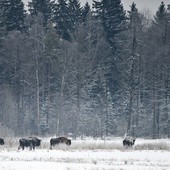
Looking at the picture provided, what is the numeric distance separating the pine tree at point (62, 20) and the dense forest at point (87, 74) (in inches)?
36.8

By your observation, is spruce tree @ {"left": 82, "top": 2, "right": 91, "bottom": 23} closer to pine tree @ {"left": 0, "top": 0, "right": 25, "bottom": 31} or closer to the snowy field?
pine tree @ {"left": 0, "top": 0, "right": 25, "bottom": 31}

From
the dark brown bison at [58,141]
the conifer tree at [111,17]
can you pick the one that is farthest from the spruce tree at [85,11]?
the dark brown bison at [58,141]

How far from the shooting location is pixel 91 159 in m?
27.1

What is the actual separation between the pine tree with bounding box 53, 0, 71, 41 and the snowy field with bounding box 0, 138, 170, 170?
1265 inches

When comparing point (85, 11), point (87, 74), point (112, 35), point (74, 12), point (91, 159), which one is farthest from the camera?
point (85, 11)

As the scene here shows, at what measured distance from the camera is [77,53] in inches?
2258

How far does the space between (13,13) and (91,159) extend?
40.3 m

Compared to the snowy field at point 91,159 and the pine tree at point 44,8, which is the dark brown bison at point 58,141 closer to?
the snowy field at point 91,159

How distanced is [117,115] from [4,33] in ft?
56.2

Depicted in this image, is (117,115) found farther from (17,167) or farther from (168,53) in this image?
(17,167)

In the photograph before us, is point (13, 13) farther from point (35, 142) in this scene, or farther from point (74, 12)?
point (35, 142)

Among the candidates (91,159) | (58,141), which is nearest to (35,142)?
(58,141)

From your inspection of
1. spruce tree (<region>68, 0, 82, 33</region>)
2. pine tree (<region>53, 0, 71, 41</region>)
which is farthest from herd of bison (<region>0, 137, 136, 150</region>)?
spruce tree (<region>68, 0, 82, 33</region>)

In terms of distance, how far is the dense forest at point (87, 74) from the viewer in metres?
55.3
